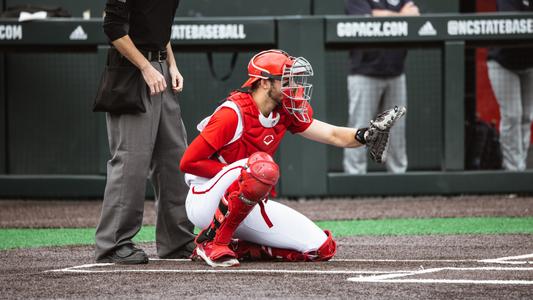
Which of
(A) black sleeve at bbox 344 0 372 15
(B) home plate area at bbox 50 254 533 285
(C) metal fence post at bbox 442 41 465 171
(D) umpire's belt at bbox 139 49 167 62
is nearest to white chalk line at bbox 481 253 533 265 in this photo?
(B) home plate area at bbox 50 254 533 285

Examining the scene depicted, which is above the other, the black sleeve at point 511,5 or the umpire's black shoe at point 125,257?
the black sleeve at point 511,5

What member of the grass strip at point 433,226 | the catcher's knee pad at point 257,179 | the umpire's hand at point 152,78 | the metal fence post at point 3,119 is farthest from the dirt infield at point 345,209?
the catcher's knee pad at point 257,179

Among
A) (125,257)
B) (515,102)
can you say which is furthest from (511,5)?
(125,257)

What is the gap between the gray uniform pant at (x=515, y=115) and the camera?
9.61 m

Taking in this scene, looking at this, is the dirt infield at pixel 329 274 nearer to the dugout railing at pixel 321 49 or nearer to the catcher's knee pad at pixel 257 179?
the catcher's knee pad at pixel 257 179

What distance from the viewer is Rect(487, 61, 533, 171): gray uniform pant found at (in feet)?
31.5

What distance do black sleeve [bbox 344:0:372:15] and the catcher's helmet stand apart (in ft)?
14.3

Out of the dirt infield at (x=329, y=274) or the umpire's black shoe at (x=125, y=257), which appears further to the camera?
the umpire's black shoe at (x=125, y=257)

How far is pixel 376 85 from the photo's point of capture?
31.9 ft

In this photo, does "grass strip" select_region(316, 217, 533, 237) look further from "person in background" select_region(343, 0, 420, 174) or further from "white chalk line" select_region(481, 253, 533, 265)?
"person in background" select_region(343, 0, 420, 174)

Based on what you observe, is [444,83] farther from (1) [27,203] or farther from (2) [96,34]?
(1) [27,203]

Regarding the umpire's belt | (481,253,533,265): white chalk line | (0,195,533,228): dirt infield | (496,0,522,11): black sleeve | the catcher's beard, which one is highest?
(496,0,522,11): black sleeve

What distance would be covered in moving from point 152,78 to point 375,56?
466 cm

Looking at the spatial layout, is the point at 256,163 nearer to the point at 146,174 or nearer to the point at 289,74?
the point at 289,74
